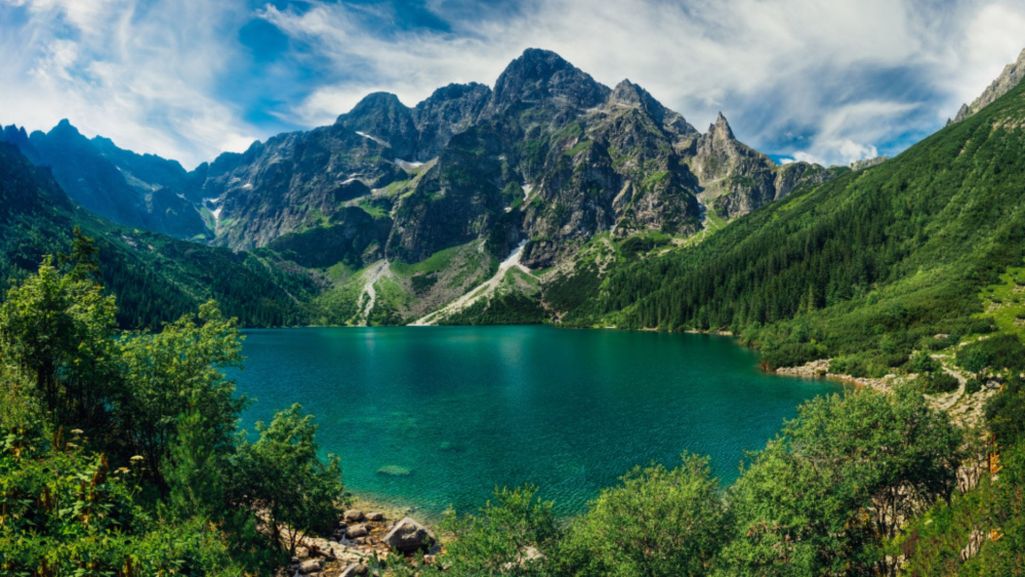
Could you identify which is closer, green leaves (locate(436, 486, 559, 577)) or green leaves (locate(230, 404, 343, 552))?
green leaves (locate(436, 486, 559, 577))

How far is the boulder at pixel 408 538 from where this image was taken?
33938mm

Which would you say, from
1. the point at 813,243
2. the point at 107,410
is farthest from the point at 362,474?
the point at 813,243

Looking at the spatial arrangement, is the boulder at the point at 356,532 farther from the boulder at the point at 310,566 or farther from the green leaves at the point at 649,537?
the green leaves at the point at 649,537

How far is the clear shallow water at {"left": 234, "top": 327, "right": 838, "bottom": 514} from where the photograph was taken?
162 ft

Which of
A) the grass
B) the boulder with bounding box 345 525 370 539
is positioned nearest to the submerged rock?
the boulder with bounding box 345 525 370 539

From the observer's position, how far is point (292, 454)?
1158 inches

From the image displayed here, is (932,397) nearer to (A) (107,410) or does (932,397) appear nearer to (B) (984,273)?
(B) (984,273)

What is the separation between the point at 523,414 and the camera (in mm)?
73812

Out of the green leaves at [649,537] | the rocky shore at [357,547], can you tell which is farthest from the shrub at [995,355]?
the rocky shore at [357,547]

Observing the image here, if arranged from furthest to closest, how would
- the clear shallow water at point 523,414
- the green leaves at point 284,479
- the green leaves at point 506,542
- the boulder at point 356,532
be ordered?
A: 1. the clear shallow water at point 523,414
2. the boulder at point 356,532
3. the green leaves at point 284,479
4. the green leaves at point 506,542

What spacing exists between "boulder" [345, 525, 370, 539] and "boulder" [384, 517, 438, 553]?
425cm

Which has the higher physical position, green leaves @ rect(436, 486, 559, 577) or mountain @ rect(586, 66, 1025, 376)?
mountain @ rect(586, 66, 1025, 376)

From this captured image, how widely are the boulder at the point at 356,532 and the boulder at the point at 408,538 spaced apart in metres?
4.25

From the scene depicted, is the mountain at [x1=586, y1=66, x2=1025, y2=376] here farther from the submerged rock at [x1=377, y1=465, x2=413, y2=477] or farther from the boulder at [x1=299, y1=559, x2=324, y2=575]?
the boulder at [x1=299, y1=559, x2=324, y2=575]
